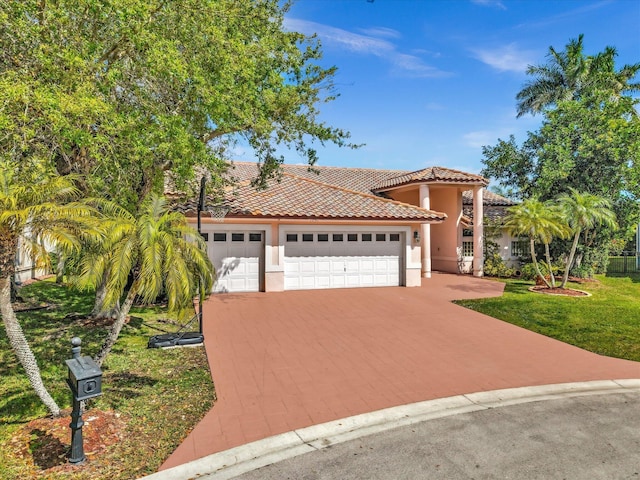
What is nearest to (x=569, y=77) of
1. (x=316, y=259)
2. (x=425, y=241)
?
(x=425, y=241)

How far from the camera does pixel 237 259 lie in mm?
15320

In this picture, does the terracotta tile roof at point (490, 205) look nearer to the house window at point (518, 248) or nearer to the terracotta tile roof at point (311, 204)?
the house window at point (518, 248)

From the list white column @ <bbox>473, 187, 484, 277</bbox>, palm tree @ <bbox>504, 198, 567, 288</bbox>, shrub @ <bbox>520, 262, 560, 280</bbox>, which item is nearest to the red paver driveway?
palm tree @ <bbox>504, 198, 567, 288</bbox>

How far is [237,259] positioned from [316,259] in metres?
3.32

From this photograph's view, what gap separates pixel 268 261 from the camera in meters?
15.4

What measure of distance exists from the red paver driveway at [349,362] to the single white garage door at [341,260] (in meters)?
3.00

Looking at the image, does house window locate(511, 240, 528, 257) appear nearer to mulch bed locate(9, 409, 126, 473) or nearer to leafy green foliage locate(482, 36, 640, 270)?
leafy green foliage locate(482, 36, 640, 270)

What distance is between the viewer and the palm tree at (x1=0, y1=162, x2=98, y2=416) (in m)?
4.60

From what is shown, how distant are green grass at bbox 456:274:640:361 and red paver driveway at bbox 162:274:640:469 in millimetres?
683

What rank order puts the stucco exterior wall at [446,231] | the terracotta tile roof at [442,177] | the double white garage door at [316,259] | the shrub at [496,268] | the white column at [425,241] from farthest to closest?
the stucco exterior wall at [446,231] → the shrub at [496,268] → the terracotta tile roof at [442,177] → the white column at [425,241] → the double white garage door at [316,259]

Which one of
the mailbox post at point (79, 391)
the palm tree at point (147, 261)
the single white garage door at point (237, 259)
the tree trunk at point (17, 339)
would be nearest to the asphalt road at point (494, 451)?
the mailbox post at point (79, 391)

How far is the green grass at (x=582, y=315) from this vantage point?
9305mm

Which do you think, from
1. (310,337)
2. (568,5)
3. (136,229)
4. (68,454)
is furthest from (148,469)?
(568,5)

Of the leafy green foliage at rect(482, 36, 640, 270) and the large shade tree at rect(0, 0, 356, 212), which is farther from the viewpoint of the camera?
the leafy green foliage at rect(482, 36, 640, 270)
